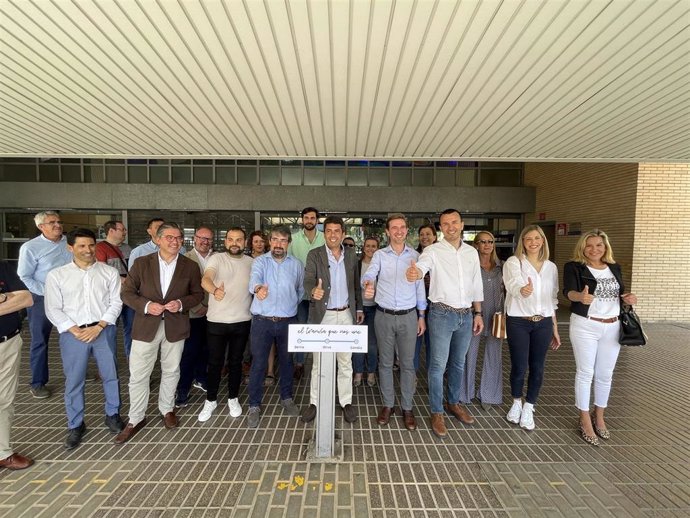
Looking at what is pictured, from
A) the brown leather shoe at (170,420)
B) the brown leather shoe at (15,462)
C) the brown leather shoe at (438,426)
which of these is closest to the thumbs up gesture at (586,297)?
the brown leather shoe at (438,426)

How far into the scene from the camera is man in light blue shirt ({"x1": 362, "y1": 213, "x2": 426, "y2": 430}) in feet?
10.7

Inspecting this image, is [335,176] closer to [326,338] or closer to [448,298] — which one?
[448,298]

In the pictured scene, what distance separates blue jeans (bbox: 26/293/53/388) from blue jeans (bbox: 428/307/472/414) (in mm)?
4545

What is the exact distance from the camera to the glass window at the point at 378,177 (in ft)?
35.4

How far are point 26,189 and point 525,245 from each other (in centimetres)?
1384

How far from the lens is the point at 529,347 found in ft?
11.1

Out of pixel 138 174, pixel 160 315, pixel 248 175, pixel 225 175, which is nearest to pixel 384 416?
pixel 160 315

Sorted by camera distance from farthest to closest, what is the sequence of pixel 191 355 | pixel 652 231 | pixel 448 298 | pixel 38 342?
1. pixel 652 231
2. pixel 38 342
3. pixel 191 355
4. pixel 448 298

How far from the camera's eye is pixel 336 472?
2.68 meters

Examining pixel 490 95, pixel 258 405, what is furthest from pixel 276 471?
pixel 490 95

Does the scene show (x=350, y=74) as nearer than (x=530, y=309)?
No

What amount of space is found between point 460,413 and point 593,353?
4.64ft

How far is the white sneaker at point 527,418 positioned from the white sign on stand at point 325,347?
1.98 meters

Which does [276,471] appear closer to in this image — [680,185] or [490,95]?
[490,95]
